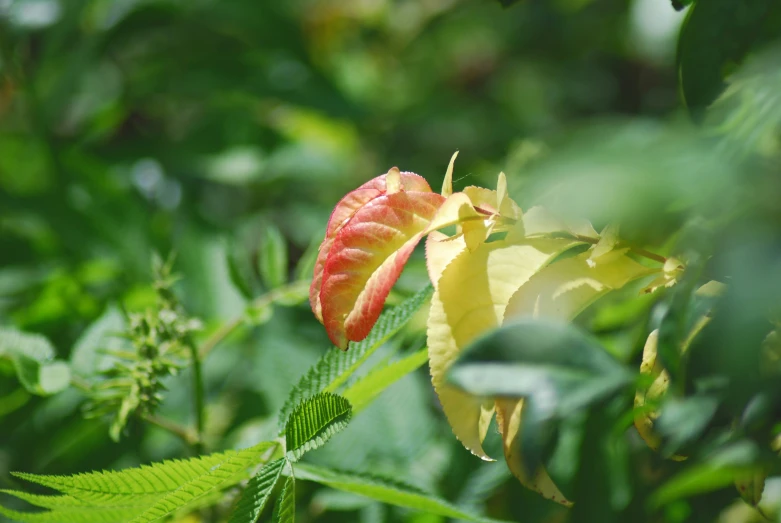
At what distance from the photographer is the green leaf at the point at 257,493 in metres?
0.46

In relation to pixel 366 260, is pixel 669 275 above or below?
below

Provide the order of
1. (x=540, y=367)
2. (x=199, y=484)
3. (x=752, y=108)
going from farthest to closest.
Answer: (x=752, y=108)
(x=199, y=484)
(x=540, y=367)

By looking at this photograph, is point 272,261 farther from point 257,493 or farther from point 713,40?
point 713,40

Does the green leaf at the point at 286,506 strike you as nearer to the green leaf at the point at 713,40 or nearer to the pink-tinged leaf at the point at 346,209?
the pink-tinged leaf at the point at 346,209

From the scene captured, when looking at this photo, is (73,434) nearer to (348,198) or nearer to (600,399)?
(348,198)

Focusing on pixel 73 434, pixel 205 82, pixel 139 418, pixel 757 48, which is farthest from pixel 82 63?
pixel 757 48

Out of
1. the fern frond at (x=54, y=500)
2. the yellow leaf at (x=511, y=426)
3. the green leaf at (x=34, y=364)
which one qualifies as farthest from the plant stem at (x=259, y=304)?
the yellow leaf at (x=511, y=426)

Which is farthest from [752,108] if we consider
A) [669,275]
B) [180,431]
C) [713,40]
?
[180,431]

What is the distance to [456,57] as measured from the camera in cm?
260

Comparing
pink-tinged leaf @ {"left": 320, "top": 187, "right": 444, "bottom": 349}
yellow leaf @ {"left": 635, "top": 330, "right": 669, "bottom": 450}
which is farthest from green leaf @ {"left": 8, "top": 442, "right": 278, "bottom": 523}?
yellow leaf @ {"left": 635, "top": 330, "right": 669, "bottom": 450}

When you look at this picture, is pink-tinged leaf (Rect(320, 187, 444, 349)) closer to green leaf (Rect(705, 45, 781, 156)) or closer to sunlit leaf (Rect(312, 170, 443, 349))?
sunlit leaf (Rect(312, 170, 443, 349))

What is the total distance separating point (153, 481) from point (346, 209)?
225 millimetres

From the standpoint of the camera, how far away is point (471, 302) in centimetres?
47

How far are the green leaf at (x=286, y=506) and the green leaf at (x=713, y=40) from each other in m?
0.39
